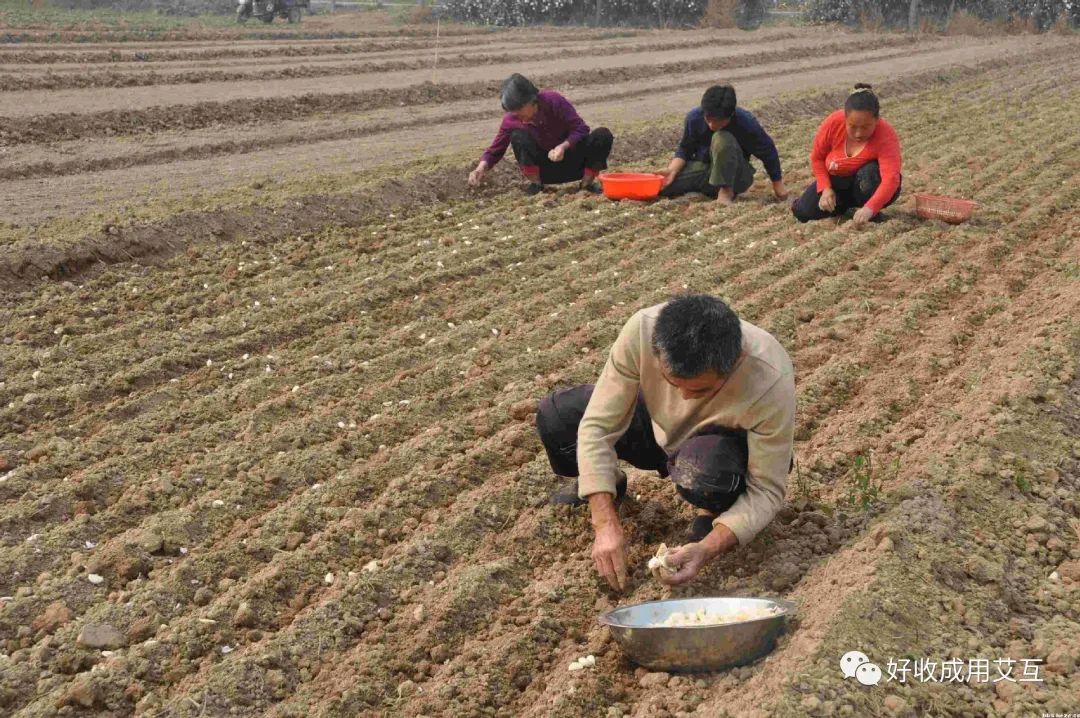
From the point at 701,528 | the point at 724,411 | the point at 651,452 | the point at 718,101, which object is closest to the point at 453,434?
the point at 651,452

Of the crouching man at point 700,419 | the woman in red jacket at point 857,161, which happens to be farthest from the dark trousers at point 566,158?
the crouching man at point 700,419

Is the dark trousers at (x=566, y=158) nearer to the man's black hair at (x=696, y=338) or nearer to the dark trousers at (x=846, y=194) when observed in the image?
the dark trousers at (x=846, y=194)

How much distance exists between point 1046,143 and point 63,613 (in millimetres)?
9517

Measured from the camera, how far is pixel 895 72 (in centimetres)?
1781

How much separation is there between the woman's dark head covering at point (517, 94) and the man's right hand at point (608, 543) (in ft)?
16.2

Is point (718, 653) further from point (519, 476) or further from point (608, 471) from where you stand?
point (519, 476)

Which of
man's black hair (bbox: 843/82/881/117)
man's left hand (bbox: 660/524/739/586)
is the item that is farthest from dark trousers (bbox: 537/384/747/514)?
man's black hair (bbox: 843/82/881/117)

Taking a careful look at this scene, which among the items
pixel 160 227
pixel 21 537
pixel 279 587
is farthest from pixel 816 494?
pixel 160 227

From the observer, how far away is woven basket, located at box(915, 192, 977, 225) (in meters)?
7.37

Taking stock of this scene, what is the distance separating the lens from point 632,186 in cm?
816

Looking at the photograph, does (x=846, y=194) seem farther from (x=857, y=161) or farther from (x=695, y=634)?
(x=695, y=634)

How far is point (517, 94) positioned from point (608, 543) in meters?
5.09

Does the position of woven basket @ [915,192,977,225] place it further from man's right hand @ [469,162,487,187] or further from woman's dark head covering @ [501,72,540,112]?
man's right hand @ [469,162,487,187]
